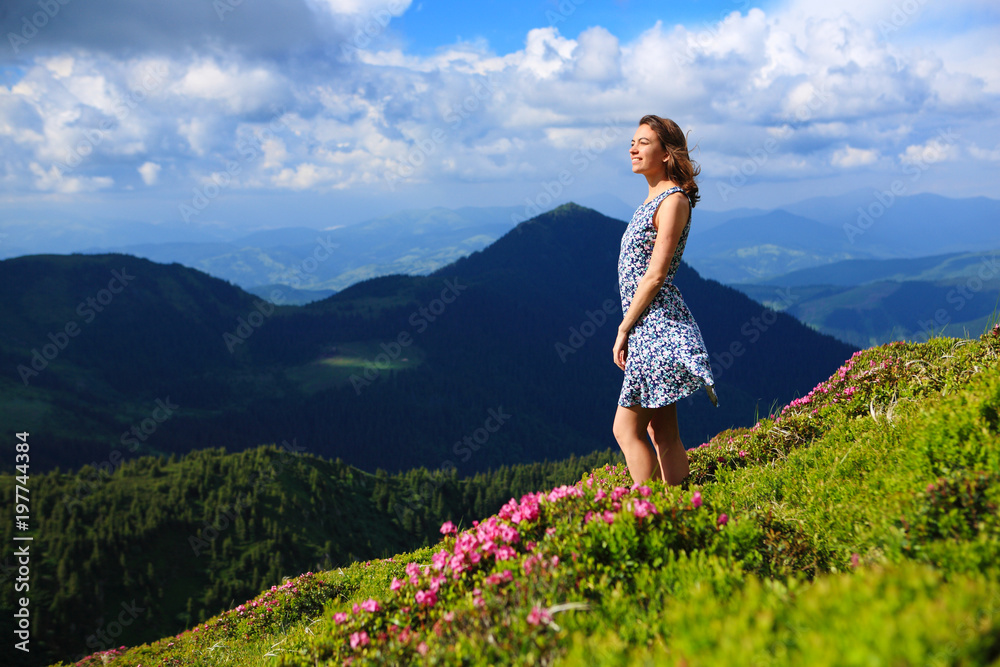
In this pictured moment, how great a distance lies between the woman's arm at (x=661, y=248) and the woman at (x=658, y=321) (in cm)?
1

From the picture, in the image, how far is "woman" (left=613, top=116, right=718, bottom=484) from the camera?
19.4ft

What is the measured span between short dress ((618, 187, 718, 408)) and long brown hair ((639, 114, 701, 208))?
225mm

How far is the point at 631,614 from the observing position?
3.61 m

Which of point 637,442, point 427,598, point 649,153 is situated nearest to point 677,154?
point 649,153

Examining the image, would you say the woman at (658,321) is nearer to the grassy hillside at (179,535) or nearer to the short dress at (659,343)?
the short dress at (659,343)

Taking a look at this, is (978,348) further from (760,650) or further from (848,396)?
(760,650)

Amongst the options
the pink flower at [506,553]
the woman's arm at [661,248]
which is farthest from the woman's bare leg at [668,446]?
the pink flower at [506,553]

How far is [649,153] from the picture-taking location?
629 cm

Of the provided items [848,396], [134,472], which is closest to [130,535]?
[134,472]

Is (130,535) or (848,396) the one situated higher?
(848,396)

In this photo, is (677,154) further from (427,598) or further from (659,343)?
(427,598)

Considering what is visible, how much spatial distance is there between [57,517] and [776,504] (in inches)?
5266

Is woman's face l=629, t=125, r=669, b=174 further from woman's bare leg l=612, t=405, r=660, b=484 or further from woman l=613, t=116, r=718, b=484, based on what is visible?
woman's bare leg l=612, t=405, r=660, b=484

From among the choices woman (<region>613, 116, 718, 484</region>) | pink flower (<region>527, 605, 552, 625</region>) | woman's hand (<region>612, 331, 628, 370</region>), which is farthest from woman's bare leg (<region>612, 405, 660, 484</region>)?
pink flower (<region>527, 605, 552, 625</region>)
